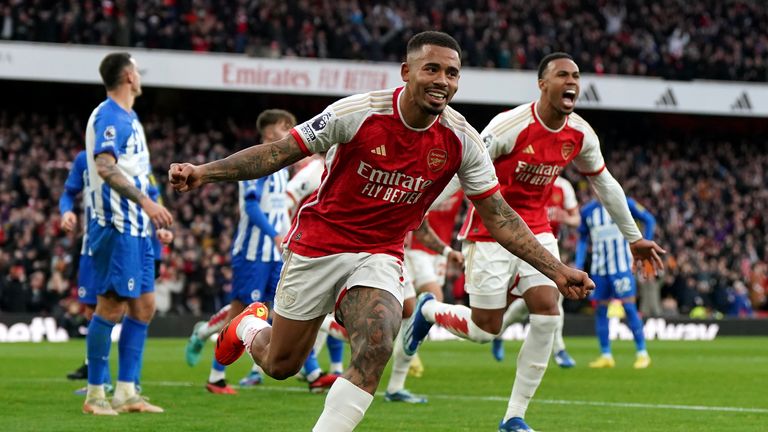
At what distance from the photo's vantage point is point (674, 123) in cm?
3903

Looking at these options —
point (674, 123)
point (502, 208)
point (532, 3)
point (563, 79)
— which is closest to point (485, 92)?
point (532, 3)

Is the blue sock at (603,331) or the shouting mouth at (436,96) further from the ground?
the shouting mouth at (436,96)

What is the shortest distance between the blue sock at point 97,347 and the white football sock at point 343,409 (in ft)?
11.1

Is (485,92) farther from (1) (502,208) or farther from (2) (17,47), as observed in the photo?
(1) (502,208)

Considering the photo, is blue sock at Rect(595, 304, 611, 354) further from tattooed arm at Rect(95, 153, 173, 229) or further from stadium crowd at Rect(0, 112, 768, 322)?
stadium crowd at Rect(0, 112, 768, 322)

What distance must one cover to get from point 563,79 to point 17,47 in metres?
23.0

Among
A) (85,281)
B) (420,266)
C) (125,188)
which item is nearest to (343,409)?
(125,188)

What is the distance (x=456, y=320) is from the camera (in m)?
8.43

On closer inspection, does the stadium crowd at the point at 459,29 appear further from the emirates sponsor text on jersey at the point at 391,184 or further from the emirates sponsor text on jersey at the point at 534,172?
the emirates sponsor text on jersey at the point at 391,184

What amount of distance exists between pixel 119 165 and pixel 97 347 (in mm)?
1255

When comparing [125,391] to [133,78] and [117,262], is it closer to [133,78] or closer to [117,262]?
[117,262]

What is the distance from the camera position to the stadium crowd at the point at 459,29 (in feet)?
96.3

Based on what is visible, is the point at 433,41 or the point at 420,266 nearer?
the point at 433,41

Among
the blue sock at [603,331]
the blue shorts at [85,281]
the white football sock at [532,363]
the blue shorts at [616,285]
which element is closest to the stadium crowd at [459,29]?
the blue shorts at [616,285]
